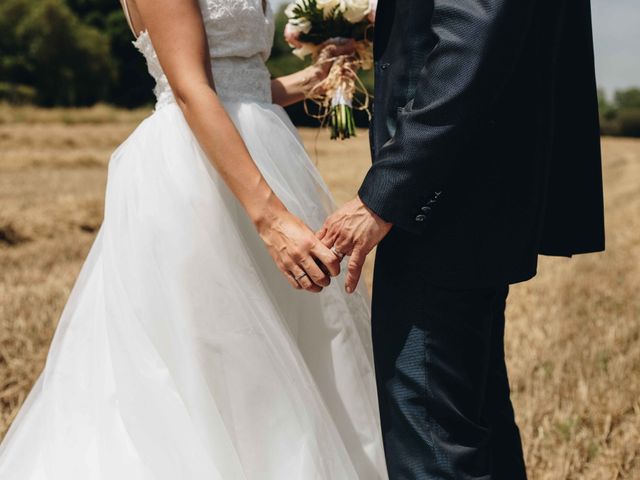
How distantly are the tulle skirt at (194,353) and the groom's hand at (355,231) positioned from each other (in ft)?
1.03

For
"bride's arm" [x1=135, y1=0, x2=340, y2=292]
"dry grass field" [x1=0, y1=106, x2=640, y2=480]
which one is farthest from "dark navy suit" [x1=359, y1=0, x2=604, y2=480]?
"dry grass field" [x1=0, y1=106, x2=640, y2=480]

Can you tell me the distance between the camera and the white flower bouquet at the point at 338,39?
8.61 feet

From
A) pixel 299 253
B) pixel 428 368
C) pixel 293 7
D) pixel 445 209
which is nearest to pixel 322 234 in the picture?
pixel 299 253

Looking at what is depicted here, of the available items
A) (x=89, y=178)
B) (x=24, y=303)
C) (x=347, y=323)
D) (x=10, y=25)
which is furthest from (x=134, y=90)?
(x=347, y=323)

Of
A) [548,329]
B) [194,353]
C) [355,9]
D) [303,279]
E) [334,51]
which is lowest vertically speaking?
[548,329]

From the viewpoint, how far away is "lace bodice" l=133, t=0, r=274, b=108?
2.18 metres

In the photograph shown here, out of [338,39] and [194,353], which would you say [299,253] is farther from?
[338,39]

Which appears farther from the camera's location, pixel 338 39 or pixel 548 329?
pixel 548 329

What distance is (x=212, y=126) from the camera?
2021mm

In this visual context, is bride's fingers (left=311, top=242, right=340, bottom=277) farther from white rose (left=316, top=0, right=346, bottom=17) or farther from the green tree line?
the green tree line

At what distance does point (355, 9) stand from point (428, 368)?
4.22ft

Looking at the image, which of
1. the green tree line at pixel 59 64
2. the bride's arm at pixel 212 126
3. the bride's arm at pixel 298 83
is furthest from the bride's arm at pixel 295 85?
the green tree line at pixel 59 64

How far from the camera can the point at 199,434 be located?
1.97 metres

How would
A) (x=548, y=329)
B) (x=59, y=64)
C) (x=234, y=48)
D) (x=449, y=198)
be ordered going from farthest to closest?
1. (x=59, y=64)
2. (x=548, y=329)
3. (x=234, y=48)
4. (x=449, y=198)
